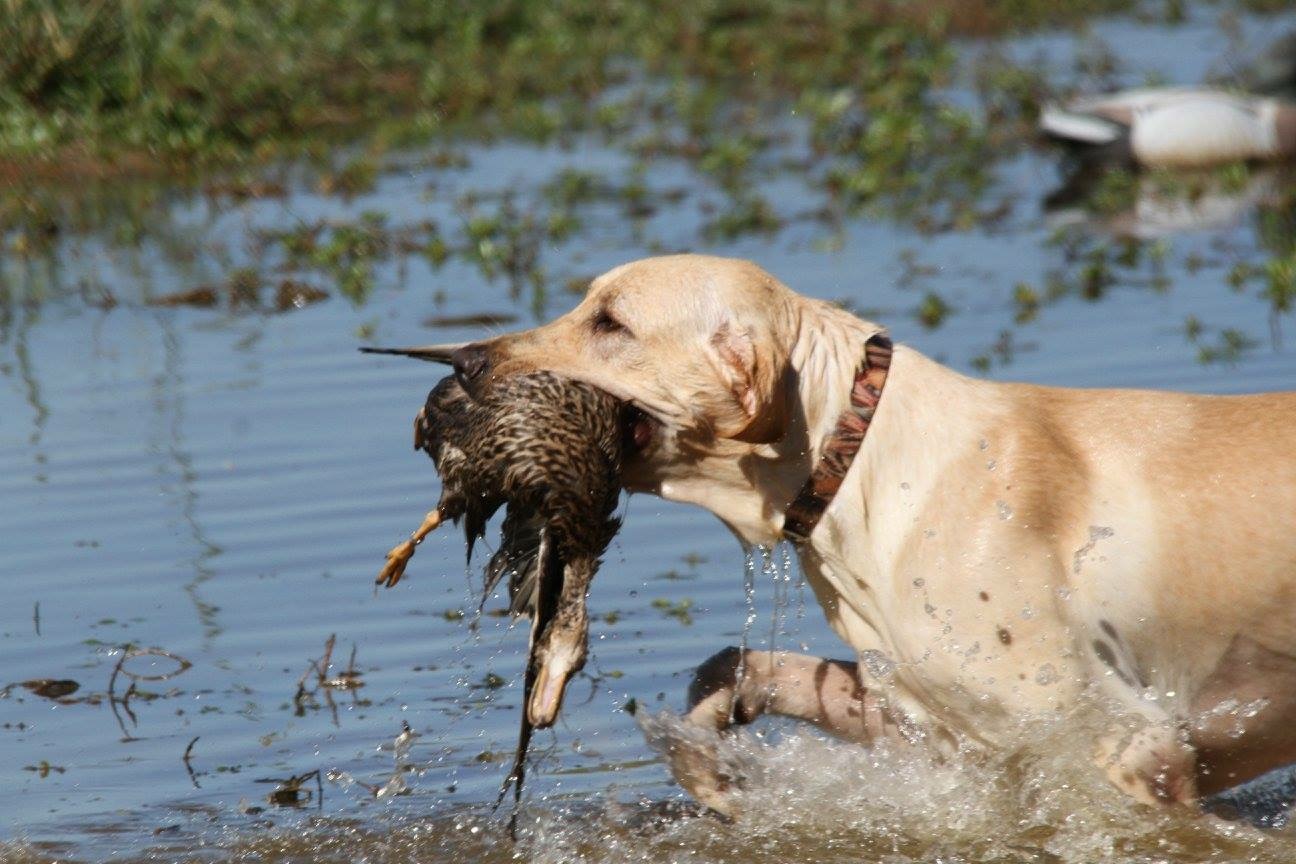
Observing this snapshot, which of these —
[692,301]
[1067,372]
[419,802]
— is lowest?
[419,802]

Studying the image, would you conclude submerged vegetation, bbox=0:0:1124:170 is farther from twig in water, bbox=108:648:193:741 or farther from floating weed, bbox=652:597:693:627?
twig in water, bbox=108:648:193:741

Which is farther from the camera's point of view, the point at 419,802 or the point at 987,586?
the point at 419,802

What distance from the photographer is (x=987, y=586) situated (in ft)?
16.6

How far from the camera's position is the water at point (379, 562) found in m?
5.74

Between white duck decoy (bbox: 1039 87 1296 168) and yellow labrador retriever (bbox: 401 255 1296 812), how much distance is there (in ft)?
28.2

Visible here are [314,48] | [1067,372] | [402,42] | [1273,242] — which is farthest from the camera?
[402,42]

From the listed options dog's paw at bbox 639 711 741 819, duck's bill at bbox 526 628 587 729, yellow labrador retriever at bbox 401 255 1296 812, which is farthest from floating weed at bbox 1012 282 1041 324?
duck's bill at bbox 526 628 587 729

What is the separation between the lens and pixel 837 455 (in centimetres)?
524

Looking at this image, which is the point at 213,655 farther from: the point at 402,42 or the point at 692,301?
the point at 402,42

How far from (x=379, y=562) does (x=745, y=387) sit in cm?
277

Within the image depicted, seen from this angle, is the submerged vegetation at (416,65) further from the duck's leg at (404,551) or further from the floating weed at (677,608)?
the duck's leg at (404,551)

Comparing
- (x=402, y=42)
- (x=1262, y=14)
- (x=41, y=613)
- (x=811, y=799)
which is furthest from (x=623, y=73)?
(x=811, y=799)

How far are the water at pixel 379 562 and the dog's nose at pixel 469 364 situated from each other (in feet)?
3.05

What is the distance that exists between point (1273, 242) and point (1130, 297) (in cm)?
146
